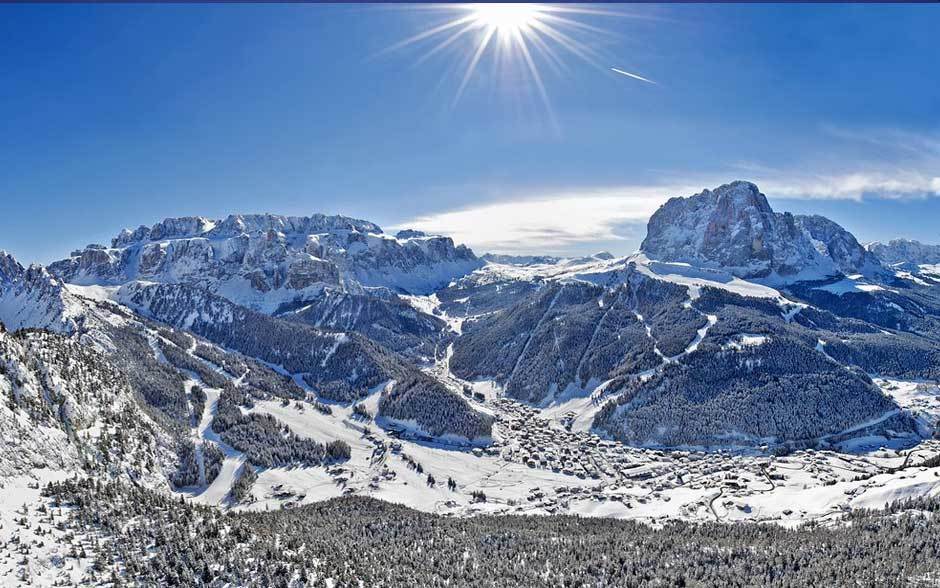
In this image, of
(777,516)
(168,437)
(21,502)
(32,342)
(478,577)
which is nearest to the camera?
(21,502)

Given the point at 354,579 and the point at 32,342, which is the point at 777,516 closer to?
the point at 354,579

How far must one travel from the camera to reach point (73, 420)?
104m

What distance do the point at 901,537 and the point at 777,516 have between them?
39.5m

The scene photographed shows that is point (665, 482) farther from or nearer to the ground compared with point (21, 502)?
nearer to the ground

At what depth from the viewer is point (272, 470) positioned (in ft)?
555

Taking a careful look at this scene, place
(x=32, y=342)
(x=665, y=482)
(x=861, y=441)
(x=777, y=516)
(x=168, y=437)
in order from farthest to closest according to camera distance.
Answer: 1. (x=861, y=441)
2. (x=665, y=482)
3. (x=168, y=437)
4. (x=777, y=516)
5. (x=32, y=342)

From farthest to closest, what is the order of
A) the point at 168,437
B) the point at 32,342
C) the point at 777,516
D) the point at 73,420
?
1. the point at 168,437
2. the point at 777,516
3. the point at 32,342
4. the point at 73,420

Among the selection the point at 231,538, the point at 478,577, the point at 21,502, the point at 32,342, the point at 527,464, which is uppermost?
the point at 32,342

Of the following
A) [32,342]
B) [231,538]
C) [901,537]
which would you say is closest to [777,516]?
[901,537]

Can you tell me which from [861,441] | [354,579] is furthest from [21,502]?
[861,441]

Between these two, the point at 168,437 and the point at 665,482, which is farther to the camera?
the point at 665,482

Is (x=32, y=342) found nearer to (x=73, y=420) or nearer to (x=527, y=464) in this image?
(x=73, y=420)

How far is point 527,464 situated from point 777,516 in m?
85.5

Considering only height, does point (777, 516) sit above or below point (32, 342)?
below
